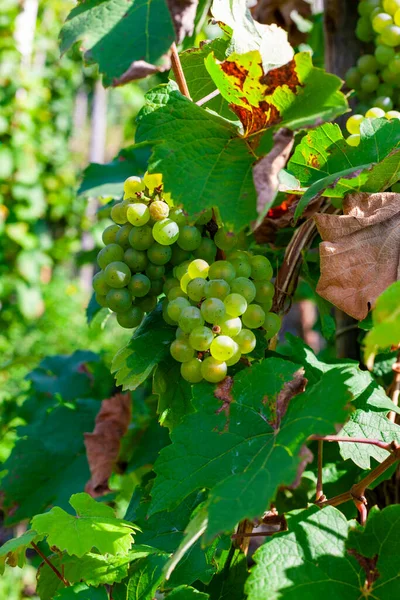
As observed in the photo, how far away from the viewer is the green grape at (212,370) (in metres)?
0.77

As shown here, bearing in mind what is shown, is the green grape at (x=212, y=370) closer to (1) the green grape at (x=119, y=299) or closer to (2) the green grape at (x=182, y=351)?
(2) the green grape at (x=182, y=351)

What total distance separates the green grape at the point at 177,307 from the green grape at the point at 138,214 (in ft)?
0.36

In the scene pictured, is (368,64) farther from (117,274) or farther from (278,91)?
(117,274)

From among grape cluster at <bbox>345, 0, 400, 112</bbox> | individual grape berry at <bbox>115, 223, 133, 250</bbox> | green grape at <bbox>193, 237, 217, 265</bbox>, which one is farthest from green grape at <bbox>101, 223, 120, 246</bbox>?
grape cluster at <bbox>345, 0, 400, 112</bbox>

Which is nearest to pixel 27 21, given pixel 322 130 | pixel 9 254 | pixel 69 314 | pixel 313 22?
pixel 9 254

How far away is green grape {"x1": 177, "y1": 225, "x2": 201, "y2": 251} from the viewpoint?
0.81 metres

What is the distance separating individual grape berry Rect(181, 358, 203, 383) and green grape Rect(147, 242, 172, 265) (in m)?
0.14

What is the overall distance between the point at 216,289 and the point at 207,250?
0.08 m

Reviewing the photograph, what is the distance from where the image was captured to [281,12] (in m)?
1.57

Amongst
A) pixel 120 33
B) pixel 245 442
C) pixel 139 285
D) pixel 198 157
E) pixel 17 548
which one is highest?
pixel 120 33

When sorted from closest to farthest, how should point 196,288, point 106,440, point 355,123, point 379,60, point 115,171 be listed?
point 196,288, point 355,123, point 379,60, point 106,440, point 115,171

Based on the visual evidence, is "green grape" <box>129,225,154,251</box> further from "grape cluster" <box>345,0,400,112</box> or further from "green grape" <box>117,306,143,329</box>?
"grape cluster" <box>345,0,400,112</box>

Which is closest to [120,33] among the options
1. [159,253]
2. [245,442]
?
[159,253]

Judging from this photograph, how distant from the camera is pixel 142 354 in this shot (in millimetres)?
827
